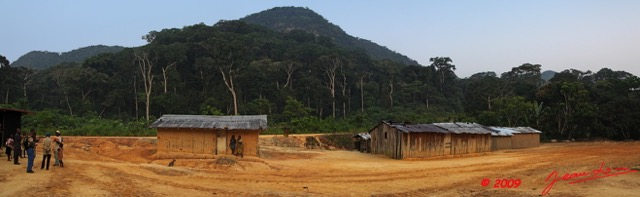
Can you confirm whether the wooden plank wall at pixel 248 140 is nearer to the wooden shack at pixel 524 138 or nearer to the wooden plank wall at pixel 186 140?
the wooden plank wall at pixel 186 140

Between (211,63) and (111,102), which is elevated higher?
(211,63)

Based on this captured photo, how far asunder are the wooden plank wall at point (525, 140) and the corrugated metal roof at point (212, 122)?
21.5m

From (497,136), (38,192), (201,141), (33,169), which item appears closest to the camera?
(38,192)

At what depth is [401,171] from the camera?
19797 millimetres

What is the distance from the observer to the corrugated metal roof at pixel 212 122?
23.8 meters

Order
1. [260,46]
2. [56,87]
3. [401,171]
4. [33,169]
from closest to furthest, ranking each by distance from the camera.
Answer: [33,169], [401,171], [56,87], [260,46]

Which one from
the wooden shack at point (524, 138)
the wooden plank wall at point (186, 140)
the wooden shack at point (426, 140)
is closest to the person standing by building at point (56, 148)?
the wooden plank wall at point (186, 140)

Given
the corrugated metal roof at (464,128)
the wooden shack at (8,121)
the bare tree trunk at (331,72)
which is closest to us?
the wooden shack at (8,121)

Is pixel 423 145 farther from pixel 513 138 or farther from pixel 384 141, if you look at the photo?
pixel 513 138

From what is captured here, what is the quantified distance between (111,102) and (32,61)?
83635mm

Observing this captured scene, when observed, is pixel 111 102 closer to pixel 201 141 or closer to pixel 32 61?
pixel 201 141

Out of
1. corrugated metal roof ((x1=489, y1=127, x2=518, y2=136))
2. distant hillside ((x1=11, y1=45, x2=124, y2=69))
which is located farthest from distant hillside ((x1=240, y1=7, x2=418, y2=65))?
corrugated metal roof ((x1=489, y1=127, x2=518, y2=136))

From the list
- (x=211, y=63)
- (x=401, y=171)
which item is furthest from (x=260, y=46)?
(x=401, y=171)
